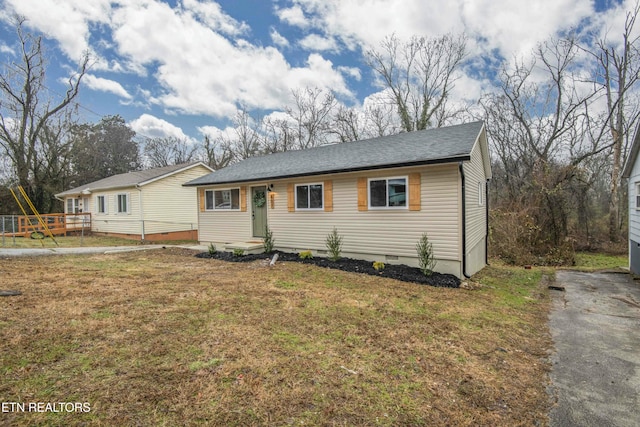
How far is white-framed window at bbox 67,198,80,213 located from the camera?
20.8 meters

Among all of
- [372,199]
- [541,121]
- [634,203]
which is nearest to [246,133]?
[541,121]

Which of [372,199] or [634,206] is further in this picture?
[634,206]

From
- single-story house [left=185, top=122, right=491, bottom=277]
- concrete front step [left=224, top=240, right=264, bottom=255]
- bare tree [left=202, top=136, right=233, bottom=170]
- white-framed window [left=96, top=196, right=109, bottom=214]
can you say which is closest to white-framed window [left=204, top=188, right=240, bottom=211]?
single-story house [left=185, top=122, right=491, bottom=277]

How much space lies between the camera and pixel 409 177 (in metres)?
8.04

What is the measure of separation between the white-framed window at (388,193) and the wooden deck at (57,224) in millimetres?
15881

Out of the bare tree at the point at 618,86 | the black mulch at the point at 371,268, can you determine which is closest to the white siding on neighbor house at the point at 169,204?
the black mulch at the point at 371,268

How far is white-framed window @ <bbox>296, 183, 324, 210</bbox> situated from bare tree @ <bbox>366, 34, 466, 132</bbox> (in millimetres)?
14439

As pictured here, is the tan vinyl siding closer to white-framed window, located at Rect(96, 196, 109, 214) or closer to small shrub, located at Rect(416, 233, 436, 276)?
small shrub, located at Rect(416, 233, 436, 276)

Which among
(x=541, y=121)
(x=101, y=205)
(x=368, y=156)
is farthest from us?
(x=101, y=205)

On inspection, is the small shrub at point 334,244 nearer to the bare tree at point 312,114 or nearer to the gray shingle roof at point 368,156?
the gray shingle roof at point 368,156

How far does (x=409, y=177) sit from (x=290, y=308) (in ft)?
15.5

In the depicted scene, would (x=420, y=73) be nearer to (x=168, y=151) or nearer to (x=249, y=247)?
(x=249, y=247)

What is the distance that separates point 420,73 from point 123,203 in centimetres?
Result: 2023

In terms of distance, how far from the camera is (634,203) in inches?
370
